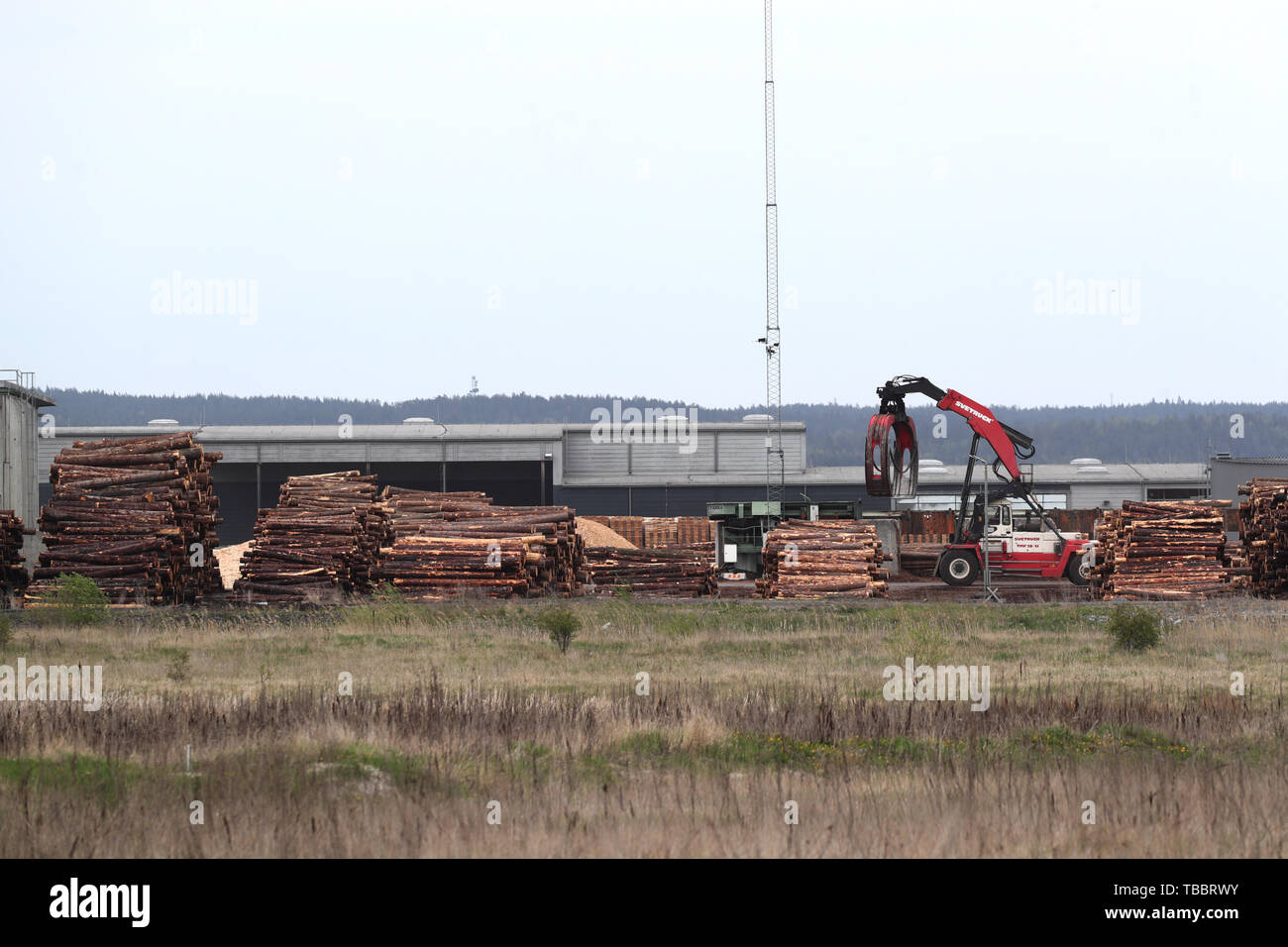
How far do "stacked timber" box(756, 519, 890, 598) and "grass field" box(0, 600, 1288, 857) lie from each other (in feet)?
32.4

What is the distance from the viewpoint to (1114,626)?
18.4m

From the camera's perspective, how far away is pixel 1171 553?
2973cm

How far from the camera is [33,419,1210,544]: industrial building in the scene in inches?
2389

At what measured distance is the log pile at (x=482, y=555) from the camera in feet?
87.0

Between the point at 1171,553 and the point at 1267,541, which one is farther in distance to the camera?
the point at 1267,541

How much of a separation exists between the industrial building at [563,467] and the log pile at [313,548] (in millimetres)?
28380

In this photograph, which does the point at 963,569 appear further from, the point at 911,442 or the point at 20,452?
the point at 20,452

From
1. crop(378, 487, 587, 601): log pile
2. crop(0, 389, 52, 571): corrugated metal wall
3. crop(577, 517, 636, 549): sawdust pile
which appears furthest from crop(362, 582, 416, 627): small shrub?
crop(577, 517, 636, 549): sawdust pile

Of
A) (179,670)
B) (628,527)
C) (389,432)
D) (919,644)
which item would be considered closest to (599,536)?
(628,527)

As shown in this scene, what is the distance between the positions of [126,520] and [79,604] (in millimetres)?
4499

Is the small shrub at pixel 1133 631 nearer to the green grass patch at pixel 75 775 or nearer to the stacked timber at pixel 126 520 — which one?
the green grass patch at pixel 75 775
